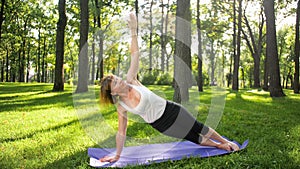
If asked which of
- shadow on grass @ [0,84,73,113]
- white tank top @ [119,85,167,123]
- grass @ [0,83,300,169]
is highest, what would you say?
white tank top @ [119,85,167,123]

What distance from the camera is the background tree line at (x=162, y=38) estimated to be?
333 inches

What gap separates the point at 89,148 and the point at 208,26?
15760 mm

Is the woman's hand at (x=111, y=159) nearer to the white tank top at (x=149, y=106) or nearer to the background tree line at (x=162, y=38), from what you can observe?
the white tank top at (x=149, y=106)

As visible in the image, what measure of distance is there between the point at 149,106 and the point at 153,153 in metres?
0.81

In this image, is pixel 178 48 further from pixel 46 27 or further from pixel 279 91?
pixel 46 27

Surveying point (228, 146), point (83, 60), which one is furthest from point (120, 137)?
point (83, 60)

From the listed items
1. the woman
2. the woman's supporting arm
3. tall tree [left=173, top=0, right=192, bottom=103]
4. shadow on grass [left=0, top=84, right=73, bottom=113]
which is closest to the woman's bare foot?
the woman

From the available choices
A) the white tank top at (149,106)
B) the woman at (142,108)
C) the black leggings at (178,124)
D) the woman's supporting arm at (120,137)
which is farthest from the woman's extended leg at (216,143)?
the woman's supporting arm at (120,137)

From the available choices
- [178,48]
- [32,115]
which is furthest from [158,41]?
[32,115]

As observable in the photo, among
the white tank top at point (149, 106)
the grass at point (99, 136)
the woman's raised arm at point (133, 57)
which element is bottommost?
the grass at point (99, 136)

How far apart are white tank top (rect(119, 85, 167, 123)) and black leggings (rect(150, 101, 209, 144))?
82 millimetres

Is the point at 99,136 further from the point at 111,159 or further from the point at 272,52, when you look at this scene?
the point at 272,52

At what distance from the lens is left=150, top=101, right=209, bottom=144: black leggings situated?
3.74 meters

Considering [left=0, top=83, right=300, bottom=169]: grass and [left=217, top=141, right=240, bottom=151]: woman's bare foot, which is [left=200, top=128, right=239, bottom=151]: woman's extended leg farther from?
[left=0, top=83, right=300, bottom=169]: grass
